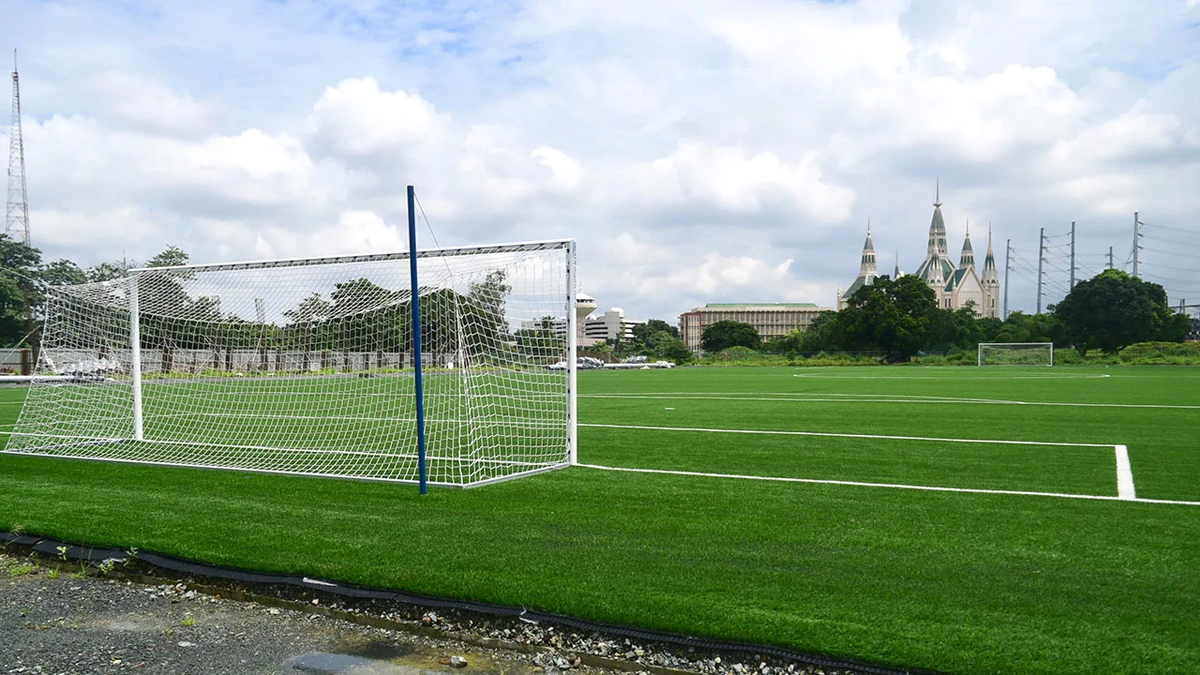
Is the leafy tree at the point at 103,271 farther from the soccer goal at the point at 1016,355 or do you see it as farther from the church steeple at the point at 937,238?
the church steeple at the point at 937,238

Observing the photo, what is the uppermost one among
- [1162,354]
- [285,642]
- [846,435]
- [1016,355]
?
[1162,354]

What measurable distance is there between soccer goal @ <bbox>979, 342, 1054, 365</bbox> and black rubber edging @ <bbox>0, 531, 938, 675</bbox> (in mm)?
59600

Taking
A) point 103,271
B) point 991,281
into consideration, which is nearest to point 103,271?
point 103,271

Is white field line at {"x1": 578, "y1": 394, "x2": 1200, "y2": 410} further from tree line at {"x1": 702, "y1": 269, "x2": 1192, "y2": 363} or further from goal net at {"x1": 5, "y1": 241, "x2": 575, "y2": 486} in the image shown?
tree line at {"x1": 702, "y1": 269, "x2": 1192, "y2": 363}

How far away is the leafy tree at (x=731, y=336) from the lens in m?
127

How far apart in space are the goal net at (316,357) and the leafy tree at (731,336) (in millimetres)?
113132

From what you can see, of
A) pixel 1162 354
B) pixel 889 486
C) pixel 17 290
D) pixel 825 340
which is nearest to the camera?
pixel 889 486

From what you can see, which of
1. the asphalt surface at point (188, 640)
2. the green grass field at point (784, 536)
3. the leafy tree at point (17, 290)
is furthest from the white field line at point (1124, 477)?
the leafy tree at point (17, 290)

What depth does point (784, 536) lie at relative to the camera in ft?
19.1

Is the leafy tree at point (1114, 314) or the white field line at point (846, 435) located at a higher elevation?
the leafy tree at point (1114, 314)

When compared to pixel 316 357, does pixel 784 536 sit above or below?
below

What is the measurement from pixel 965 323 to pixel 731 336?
4242cm

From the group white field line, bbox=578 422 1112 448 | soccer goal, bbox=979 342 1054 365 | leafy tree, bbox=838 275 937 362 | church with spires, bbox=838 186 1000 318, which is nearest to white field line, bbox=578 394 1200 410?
white field line, bbox=578 422 1112 448

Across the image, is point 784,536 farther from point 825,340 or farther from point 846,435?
point 825,340
